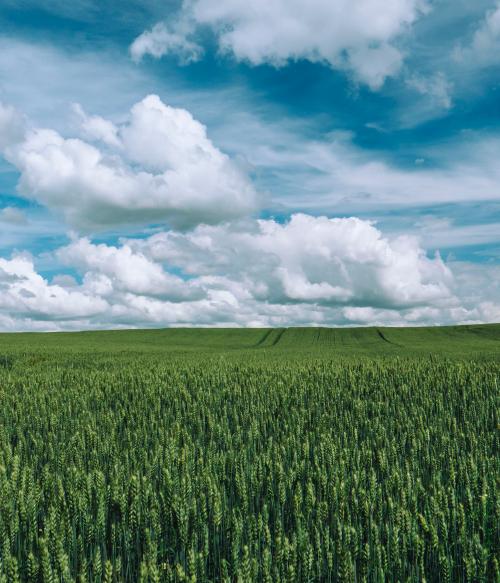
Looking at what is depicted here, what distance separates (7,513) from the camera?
521 centimetres

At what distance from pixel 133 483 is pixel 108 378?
12310mm

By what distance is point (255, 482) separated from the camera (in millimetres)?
6133

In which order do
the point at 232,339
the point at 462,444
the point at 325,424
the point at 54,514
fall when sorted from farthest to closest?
the point at 232,339 → the point at 325,424 → the point at 462,444 → the point at 54,514

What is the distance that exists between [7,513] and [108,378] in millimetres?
12375

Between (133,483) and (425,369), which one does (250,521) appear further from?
(425,369)

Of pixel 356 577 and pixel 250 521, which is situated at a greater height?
pixel 250 521

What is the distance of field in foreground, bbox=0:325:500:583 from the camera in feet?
14.6

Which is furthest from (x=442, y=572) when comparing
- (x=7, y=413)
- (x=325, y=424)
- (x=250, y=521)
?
(x=7, y=413)

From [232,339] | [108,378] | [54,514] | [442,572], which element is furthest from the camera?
[232,339]

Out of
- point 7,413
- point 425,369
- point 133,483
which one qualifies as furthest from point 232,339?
point 133,483

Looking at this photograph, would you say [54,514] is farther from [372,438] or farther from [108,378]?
[108,378]

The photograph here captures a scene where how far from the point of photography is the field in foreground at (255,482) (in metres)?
4.45

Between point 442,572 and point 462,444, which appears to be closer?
point 442,572

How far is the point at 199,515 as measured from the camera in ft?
16.7
